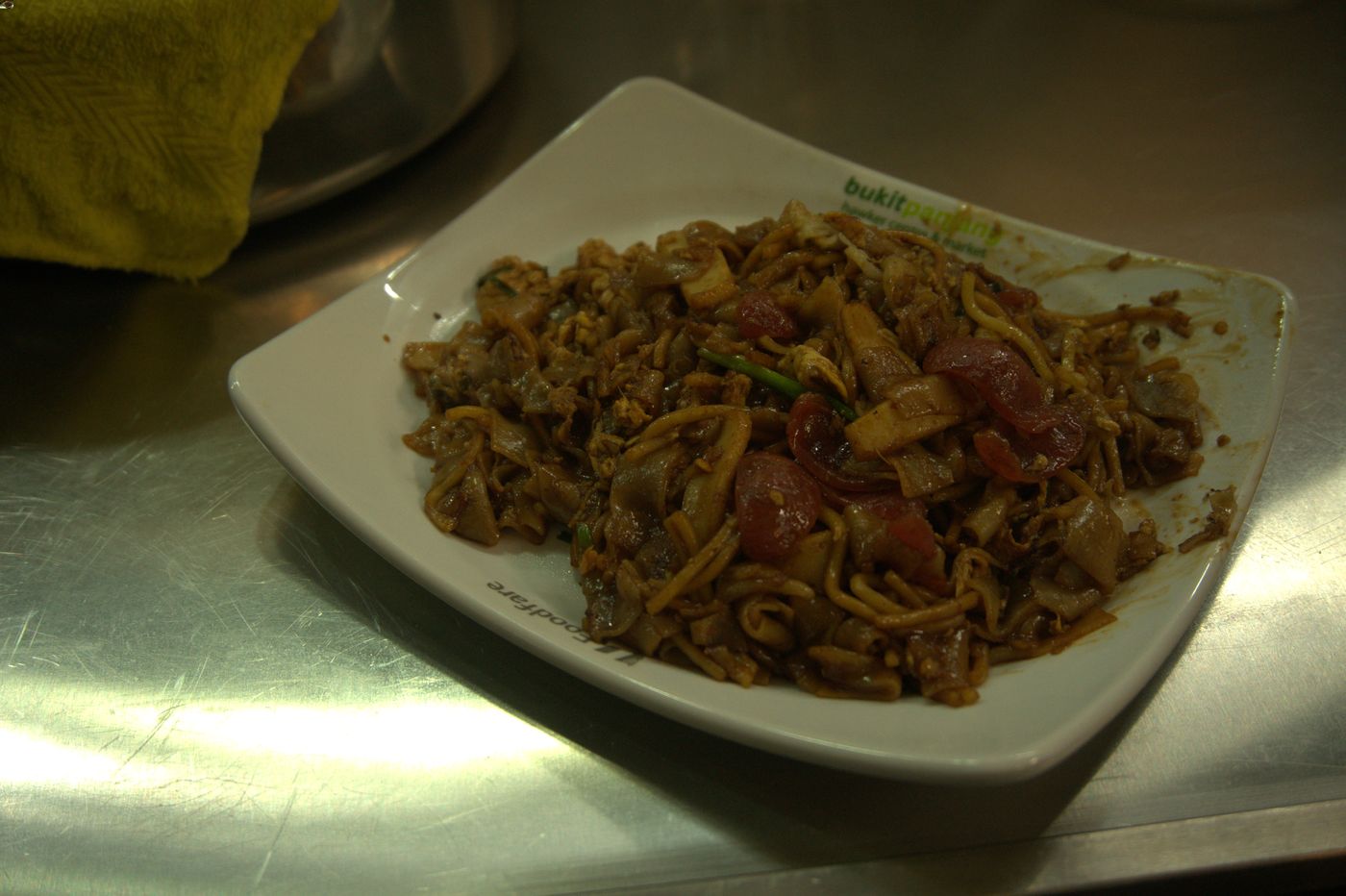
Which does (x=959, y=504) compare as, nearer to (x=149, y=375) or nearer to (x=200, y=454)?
(x=200, y=454)

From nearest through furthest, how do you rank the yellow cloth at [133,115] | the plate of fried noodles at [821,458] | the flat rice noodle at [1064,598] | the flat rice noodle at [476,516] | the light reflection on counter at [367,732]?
the plate of fried noodles at [821,458], the flat rice noodle at [1064,598], the light reflection on counter at [367,732], the flat rice noodle at [476,516], the yellow cloth at [133,115]

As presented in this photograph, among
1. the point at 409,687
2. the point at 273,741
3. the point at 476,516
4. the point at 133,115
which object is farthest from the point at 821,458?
the point at 133,115

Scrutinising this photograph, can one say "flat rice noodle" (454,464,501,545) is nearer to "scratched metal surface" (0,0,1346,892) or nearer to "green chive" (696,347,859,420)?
"scratched metal surface" (0,0,1346,892)

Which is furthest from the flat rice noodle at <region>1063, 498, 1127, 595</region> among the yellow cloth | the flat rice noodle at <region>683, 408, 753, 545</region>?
the yellow cloth

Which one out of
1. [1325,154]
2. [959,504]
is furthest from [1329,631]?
[1325,154]

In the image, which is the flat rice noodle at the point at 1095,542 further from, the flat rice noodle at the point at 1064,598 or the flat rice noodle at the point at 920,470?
the flat rice noodle at the point at 920,470

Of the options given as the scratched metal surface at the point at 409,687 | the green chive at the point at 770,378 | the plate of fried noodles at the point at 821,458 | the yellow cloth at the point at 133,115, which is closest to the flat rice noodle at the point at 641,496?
the plate of fried noodles at the point at 821,458
